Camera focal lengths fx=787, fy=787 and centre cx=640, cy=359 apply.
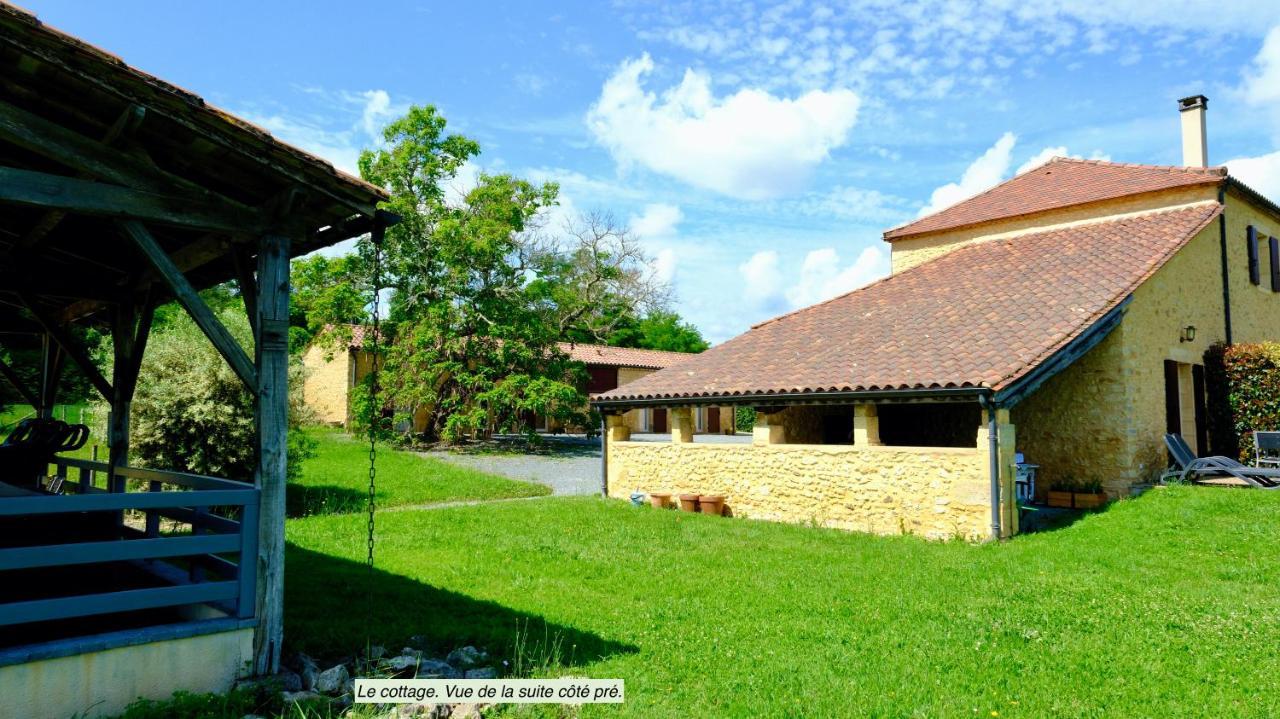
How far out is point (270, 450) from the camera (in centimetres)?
526

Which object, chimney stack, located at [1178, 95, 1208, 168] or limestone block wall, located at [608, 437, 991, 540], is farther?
chimney stack, located at [1178, 95, 1208, 168]

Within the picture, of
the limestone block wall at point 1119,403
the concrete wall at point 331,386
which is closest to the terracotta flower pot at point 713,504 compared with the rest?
the limestone block wall at point 1119,403

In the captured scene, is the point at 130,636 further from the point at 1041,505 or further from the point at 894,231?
the point at 894,231

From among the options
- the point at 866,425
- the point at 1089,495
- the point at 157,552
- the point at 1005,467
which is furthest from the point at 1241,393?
the point at 157,552

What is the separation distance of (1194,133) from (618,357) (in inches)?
961

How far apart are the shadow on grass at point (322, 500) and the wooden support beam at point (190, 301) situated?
29.0 ft

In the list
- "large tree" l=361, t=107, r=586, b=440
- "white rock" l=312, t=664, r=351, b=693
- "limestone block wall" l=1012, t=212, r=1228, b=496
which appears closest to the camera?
"white rock" l=312, t=664, r=351, b=693

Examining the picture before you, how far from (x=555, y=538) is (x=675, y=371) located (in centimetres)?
650

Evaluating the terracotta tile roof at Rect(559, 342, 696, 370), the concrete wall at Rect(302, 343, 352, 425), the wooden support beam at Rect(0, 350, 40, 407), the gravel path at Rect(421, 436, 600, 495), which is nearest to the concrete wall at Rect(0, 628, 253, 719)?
the wooden support beam at Rect(0, 350, 40, 407)

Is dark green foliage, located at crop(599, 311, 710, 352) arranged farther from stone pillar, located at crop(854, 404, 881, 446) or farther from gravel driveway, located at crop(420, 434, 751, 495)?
stone pillar, located at crop(854, 404, 881, 446)

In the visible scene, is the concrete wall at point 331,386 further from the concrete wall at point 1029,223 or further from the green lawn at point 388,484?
the concrete wall at point 1029,223

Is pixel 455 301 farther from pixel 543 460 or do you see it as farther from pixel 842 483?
pixel 842 483

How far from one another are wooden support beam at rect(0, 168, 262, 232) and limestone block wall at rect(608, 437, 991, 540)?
959 centimetres

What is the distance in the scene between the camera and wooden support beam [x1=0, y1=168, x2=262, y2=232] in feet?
14.5
